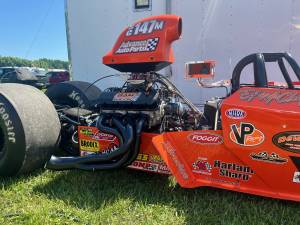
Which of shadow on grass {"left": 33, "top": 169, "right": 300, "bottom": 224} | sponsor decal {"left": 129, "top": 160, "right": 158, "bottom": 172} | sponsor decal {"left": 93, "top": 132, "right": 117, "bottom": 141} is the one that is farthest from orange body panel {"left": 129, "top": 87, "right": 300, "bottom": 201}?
sponsor decal {"left": 93, "top": 132, "right": 117, "bottom": 141}

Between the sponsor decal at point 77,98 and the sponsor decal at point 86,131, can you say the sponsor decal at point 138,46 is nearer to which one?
the sponsor decal at point 86,131

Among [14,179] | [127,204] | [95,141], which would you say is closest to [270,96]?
[127,204]

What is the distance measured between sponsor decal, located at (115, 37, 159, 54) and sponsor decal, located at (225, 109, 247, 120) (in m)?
0.99

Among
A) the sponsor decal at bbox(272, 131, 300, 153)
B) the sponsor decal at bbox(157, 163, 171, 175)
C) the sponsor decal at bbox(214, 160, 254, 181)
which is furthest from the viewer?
the sponsor decal at bbox(157, 163, 171, 175)

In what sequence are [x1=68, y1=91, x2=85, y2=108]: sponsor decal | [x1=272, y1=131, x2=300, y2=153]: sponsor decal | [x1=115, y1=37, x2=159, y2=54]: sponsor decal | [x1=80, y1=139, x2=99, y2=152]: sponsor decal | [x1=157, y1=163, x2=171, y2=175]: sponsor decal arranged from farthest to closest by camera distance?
[x1=68, y1=91, x2=85, y2=108]: sponsor decal < [x1=80, y1=139, x2=99, y2=152]: sponsor decal < [x1=115, y1=37, x2=159, y2=54]: sponsor decal < [x1=157, y1=163, x2=171, y2=175]: sponsor decal < [x1=272, y1=131, x2=300, y2=153]: sponsor decal

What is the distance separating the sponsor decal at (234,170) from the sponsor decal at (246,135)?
230 mm

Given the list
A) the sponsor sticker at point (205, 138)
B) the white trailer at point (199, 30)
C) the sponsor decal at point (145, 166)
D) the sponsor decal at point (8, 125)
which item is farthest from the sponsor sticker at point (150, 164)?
the white trailer at point (199, 30)

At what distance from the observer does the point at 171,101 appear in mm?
3582

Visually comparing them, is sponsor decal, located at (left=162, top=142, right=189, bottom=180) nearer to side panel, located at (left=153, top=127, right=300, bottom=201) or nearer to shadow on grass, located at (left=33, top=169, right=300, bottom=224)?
side panel, located at (left=153, top=127, right=300, bottom=201)

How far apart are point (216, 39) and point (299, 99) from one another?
10.1ft

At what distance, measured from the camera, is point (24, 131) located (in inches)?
128

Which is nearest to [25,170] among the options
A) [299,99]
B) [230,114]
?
[230,114]

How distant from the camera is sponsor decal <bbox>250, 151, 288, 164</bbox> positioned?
269 cm

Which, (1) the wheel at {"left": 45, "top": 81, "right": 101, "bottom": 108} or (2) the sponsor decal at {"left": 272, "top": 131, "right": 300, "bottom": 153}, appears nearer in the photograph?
(2) the sponsor decal at {"left": 272, "top": 131, "right": 300, "bottom": 153}
